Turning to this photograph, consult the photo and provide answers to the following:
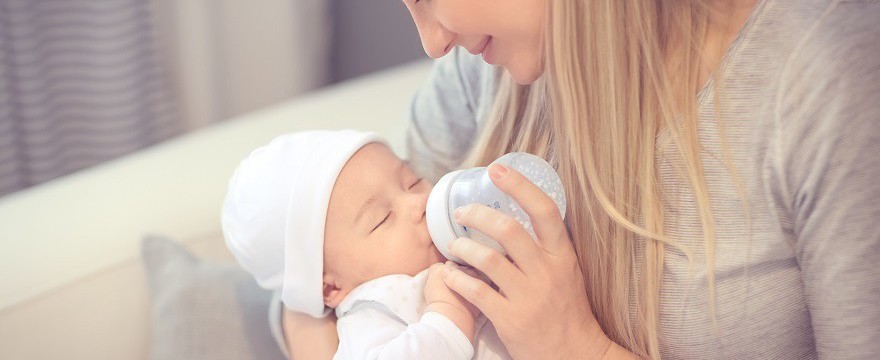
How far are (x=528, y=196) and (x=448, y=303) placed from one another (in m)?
0.18

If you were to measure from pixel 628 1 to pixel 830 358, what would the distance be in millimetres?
447

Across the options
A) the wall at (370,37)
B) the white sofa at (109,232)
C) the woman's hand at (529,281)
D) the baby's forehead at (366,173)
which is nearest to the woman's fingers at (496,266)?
the woman's hand at (529,281)

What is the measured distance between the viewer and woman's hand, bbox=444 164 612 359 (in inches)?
39.6

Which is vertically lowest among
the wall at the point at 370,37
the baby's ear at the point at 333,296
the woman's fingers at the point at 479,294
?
the wall at the point at 370,37

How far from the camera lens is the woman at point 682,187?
92 cm

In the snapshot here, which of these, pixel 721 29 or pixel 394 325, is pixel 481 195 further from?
pixel 721 29

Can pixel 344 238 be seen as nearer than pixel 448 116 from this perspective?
Yes

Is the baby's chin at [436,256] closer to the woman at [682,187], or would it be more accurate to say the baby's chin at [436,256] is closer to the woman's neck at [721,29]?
the woman at [682,187]

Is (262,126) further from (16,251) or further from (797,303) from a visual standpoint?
(797,303)

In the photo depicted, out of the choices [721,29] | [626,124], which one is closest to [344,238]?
[626,124]

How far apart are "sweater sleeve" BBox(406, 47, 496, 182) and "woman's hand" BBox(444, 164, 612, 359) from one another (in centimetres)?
34

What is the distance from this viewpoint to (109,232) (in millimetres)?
1441

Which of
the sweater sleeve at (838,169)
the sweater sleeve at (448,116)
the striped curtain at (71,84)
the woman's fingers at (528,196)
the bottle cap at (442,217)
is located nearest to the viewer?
the sweater sleeve at (838,169)

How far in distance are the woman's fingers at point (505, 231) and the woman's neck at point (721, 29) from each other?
0.27m
